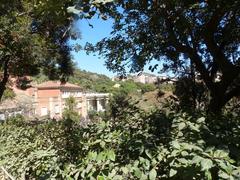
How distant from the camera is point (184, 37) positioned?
854 centimetres

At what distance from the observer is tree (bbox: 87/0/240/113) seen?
7.96 metres

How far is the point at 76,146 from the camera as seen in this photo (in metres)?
4.38

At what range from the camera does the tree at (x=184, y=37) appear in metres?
7.96

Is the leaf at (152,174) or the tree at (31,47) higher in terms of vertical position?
the tree at (31,47)

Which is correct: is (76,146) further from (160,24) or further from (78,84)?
(78,84)

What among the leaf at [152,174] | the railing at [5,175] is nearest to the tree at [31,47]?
the railing at [5,175]

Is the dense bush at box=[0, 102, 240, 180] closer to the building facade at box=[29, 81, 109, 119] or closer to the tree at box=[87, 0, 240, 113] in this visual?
the tree at box=[87, 0, 240, 113]

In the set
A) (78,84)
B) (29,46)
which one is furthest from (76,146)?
(78,84)

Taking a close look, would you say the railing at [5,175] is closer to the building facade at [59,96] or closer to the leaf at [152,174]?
the leaf at [152,174]

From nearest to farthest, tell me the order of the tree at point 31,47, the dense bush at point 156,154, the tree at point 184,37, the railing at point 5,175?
the dense bush at point 156,154, the railing at point 5,175, the tree at point 184,37, the tree at point 31,47

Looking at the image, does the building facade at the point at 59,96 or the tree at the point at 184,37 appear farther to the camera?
the building facade at the point at 59,96

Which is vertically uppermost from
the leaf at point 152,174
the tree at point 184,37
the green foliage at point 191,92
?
the tree at point 184,37

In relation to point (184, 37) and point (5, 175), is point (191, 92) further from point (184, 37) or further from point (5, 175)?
point (5, 175)

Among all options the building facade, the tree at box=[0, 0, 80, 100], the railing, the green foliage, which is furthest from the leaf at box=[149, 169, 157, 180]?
the building facade
